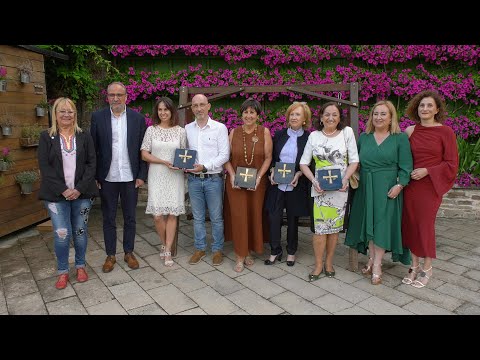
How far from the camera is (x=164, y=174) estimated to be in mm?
4070

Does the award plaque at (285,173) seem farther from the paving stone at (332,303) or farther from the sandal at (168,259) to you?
the sandal at (168,259)

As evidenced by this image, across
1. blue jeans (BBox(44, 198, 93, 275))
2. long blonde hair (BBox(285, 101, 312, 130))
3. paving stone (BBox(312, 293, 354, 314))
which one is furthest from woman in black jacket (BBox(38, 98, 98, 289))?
paving stone (BBox(312, 293, 354, 314))

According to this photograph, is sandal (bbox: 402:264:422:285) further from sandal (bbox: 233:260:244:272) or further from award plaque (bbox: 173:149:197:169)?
award plaque (bbox: 173:149:197:169)

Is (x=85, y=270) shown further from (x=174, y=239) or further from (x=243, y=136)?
(x=243, y=136)

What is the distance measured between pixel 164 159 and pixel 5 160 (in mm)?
2349

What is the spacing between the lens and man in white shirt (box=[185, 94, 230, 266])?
4.02 metres

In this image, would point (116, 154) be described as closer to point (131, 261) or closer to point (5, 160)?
point (131, 261)

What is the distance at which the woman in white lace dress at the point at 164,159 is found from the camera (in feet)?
13.1

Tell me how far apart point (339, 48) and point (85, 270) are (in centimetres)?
531

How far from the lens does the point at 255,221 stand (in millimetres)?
4156

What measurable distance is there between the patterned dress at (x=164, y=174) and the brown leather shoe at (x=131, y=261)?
55 cm

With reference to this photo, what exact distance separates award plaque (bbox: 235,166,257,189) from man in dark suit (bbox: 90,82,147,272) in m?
1.04

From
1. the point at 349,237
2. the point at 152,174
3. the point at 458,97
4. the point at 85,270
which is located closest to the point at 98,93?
the point at 152,174

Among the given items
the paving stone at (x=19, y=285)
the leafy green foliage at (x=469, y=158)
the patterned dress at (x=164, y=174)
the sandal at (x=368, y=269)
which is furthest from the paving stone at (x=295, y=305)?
the leafy green foliage at (x=469, y=158)
